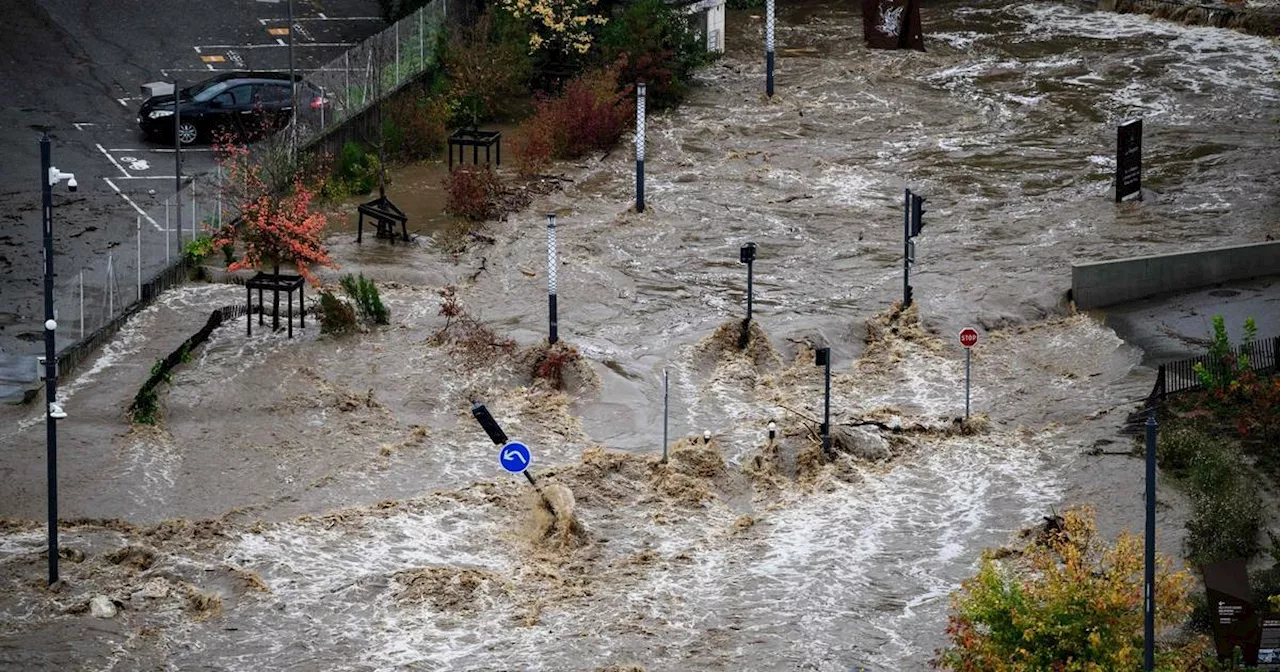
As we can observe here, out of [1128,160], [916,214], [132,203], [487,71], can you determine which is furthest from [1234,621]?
[487,71]

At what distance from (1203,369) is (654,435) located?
8.62 meters

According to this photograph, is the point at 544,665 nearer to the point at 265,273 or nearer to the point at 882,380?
the point at 882,380

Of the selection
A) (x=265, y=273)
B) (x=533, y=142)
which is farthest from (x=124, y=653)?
(x=533, y=142)

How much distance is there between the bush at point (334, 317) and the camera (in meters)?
33.1

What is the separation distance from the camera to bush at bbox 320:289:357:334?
108 feet

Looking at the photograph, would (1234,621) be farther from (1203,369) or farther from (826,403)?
(1203,369)

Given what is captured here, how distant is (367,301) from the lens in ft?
111

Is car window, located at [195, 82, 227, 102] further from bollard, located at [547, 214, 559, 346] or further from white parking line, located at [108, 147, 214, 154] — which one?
bollard, located at [547, 214, 559, 346]

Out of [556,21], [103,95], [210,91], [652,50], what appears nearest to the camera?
A: [210,91]

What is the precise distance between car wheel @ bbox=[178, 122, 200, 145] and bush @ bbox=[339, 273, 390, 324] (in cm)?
1082

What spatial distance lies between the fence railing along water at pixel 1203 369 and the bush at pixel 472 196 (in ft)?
48.8

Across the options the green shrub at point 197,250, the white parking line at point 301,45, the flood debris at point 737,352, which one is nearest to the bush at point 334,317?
the green shrub at point 197,250

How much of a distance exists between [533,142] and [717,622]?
22009mm

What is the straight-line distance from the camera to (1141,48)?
57.0 metres
